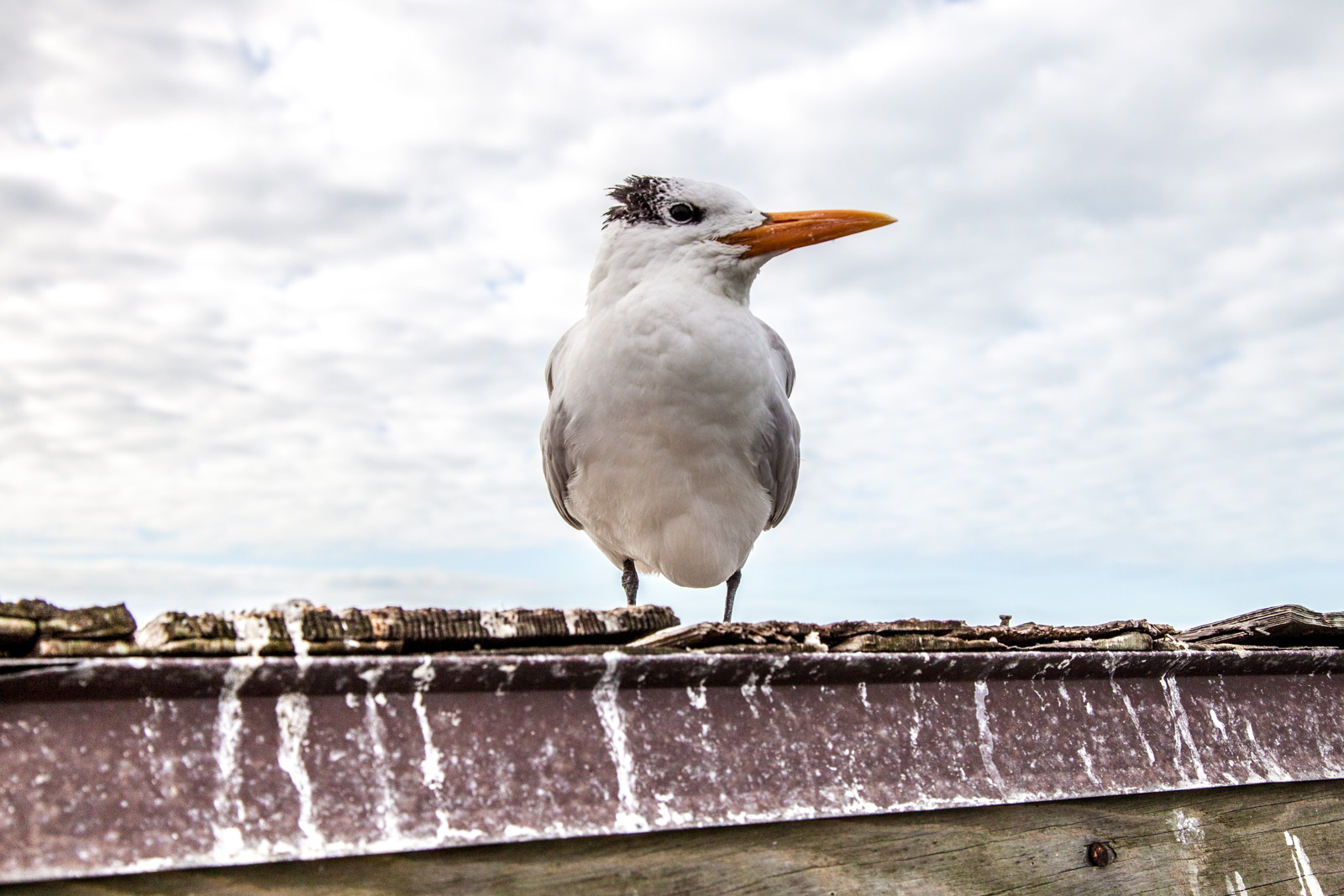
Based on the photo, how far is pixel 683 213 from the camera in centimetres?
524

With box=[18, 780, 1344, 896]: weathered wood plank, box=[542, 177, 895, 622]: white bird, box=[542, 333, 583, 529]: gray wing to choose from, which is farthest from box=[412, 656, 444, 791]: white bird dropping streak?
box=[542, 333, 583, 529]: gray wing

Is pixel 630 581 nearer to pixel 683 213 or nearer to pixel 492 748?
pixel 683 213

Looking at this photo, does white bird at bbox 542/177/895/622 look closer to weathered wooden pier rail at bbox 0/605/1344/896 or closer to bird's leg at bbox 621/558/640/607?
bird's leg at bbox 621/558/640/607

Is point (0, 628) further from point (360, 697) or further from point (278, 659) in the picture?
point (360, 697)

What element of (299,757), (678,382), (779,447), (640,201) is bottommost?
(299,757)

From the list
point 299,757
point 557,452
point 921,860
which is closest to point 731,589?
point 557,452

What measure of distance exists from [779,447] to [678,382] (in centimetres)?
87

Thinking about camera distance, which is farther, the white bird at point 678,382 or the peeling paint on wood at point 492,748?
the white bird at point 678,382

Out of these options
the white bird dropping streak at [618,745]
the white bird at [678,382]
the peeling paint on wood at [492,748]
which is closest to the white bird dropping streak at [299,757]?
the peeling paint on wood at [492,748]

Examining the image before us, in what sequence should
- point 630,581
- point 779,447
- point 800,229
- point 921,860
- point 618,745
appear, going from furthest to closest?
point 630,581, point 779,447, point 800,229, point 921,860, point 618,745

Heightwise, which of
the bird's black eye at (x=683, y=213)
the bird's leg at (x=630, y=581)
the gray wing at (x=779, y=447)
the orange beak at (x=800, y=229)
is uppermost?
the bird's black eye at (x=683, y=213)

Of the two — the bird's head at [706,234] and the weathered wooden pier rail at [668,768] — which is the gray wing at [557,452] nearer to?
the bird's head at [706,234]

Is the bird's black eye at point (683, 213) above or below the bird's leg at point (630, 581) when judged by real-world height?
above

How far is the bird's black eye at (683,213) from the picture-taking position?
5.23 metres
